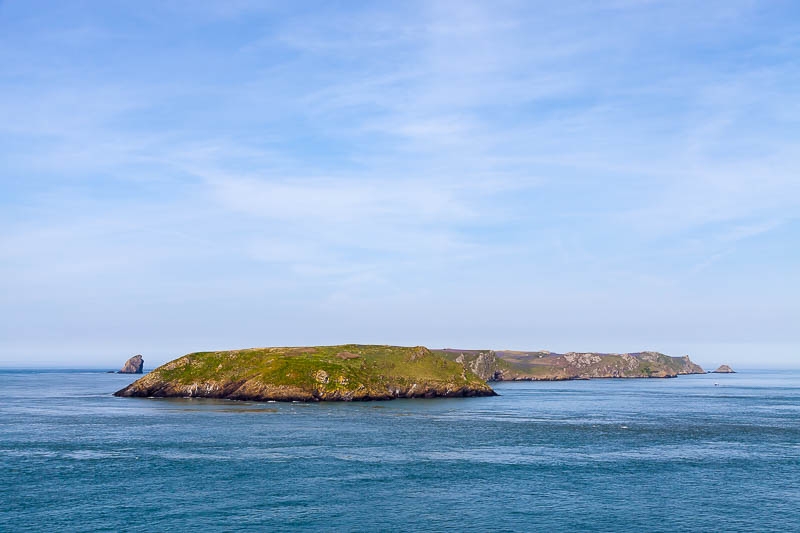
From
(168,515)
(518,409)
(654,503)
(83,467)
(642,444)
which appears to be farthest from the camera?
(518,409)

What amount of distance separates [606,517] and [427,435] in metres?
60.5

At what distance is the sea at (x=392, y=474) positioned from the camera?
6725 centimetres

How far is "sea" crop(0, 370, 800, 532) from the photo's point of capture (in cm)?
6725

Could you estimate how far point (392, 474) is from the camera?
291 feet

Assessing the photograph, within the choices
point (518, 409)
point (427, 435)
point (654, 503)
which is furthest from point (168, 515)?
point (518, 409)

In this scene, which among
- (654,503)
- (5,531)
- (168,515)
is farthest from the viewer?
(654,503)

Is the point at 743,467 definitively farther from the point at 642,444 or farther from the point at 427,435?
the point at 427,435

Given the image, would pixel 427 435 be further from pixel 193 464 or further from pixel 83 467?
pixel 83 467

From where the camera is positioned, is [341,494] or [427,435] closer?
[341,494]

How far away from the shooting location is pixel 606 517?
6844cm

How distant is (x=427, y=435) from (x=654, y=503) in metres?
57.2

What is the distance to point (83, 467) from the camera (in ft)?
300

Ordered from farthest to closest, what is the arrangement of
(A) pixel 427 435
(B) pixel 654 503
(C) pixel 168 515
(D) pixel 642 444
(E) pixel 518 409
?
(E) pixel 518 409 < (A) pixel 427 435 < (D) pixel 642 444 < (B) pixel 654 503 < (C) pixel 168 515

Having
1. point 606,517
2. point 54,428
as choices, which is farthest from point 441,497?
point 54,428
